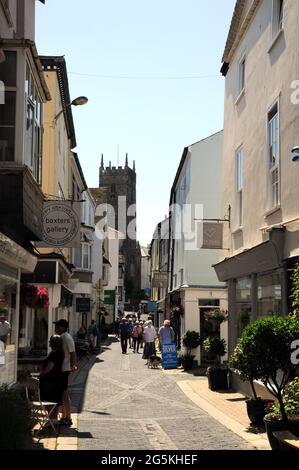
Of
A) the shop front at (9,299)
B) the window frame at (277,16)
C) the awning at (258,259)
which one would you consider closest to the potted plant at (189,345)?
the awning at (258,259)

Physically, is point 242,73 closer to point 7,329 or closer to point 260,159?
point 260,159

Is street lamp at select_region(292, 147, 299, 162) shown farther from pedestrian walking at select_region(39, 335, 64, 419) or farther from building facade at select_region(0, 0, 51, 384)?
pedestrian walking at select_region(39, 335, 64, 419)

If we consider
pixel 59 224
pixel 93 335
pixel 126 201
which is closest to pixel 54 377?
Result: pixel 59 224

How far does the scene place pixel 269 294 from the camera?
42.2 feet

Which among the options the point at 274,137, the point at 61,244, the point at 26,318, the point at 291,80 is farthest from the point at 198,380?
the point at 291,80

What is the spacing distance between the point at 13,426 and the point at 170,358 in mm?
17221

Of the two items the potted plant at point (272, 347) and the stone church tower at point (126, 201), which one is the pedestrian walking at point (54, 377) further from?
the stone church tower at point (126, 201)

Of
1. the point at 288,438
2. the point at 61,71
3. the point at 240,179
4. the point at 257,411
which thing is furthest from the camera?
the point at 61,71

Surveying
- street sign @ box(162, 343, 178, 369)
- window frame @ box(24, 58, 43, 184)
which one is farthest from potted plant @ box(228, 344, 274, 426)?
street sign @ box(162, 343, 178, 369)

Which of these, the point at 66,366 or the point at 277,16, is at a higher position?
the point at 277,16

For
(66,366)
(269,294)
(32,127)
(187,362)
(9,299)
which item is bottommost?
(187,362)
